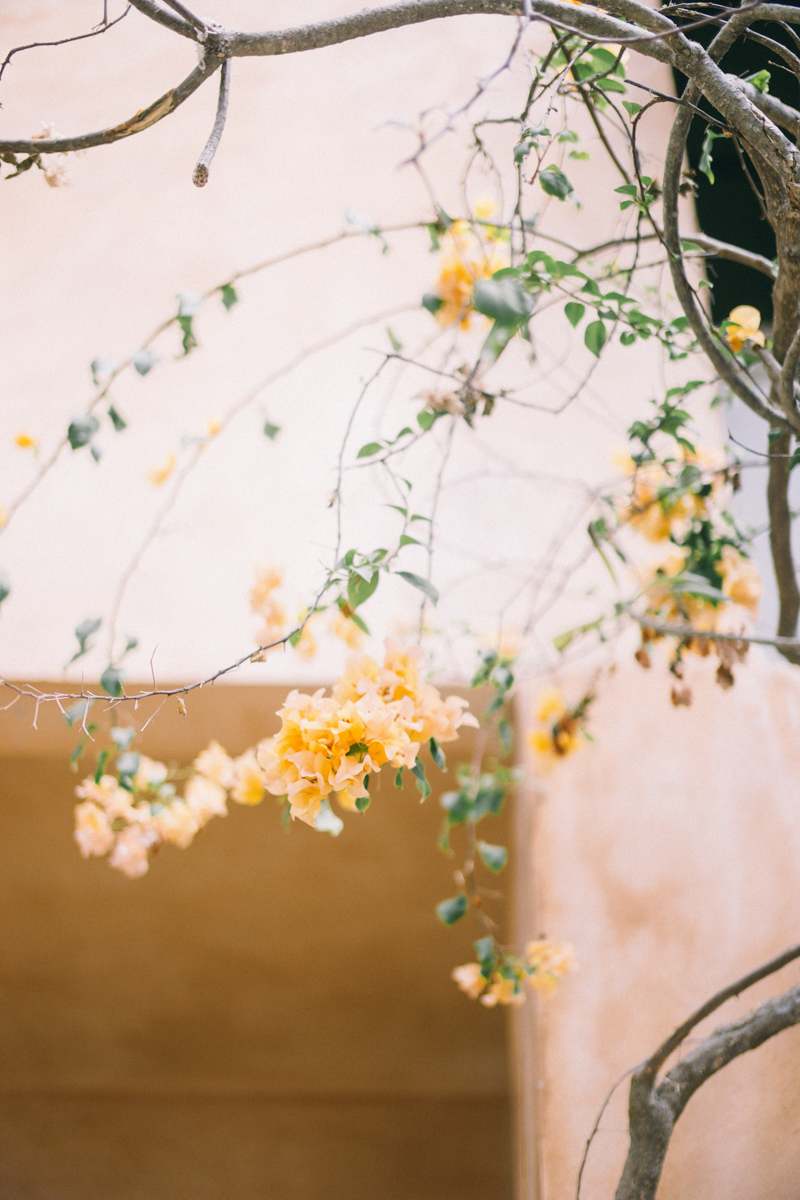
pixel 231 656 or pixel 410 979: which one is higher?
pixel 231 656

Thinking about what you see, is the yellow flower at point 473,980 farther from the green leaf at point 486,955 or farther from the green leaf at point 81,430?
the green leaf at point 81,430

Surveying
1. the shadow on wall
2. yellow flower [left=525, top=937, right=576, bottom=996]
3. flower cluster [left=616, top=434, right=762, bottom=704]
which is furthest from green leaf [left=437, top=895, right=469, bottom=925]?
the shadow on wall

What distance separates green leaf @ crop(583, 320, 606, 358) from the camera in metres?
1.02

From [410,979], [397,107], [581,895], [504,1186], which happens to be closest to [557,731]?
[581,895]

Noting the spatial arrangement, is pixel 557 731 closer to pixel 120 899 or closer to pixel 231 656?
pixel 231 656

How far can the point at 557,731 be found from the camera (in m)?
1.55

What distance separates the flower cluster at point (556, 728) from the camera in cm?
156

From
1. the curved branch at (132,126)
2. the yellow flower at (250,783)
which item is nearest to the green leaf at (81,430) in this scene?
the curved branch at (132,126)

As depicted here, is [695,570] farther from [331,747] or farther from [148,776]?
[148,776]

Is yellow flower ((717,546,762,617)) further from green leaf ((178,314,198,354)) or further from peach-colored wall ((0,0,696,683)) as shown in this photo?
green leaf ((178,314,198,354))

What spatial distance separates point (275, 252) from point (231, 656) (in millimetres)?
1057

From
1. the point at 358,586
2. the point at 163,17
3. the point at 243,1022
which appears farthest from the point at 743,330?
the point at 243,1022

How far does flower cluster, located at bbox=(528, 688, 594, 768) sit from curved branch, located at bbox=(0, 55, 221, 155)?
1090 millimetres

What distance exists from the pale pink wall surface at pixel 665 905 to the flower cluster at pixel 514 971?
0.20m
